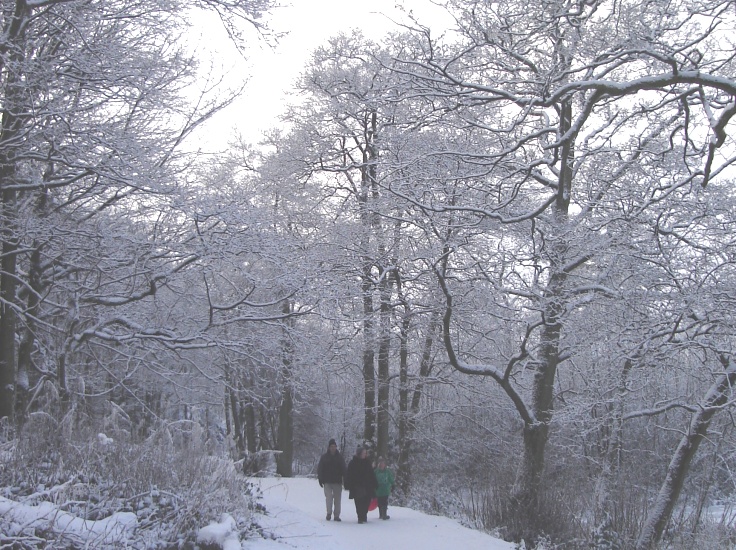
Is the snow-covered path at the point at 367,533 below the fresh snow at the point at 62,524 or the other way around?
below

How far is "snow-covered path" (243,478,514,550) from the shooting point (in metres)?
7.73

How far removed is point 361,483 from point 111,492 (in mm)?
→ 5702

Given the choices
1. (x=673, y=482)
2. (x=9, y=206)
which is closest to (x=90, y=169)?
(x=9, y=206)

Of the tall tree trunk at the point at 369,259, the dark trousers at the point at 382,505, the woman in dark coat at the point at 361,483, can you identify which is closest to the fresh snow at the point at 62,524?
the woman in dark coat at the point at 361,483

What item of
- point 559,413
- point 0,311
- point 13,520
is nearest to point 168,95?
point 0,311

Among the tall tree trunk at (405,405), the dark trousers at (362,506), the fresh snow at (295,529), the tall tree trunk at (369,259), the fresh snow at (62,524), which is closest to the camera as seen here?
the fresh snow at (62,524)

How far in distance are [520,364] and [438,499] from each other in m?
4.30

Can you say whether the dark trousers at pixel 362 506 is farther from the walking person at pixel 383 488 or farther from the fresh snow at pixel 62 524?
the fresh snow at pixel 62 524

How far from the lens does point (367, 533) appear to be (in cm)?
996

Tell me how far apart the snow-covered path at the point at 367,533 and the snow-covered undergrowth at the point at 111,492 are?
53 centimetres

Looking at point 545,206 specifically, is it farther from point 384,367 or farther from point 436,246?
point 384,367

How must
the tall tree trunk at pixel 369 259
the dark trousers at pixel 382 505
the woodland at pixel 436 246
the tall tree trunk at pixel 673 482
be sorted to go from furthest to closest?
1. the tall tree trunk at pixel 369 259
2. the dark trousers at pixel 382 505
3. the tall tree trunk at pixel 673 482
4. the woodland at pixel 436 246

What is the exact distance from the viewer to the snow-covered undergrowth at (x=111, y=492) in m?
4.92

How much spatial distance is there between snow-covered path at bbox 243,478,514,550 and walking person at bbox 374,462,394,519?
185 mm
